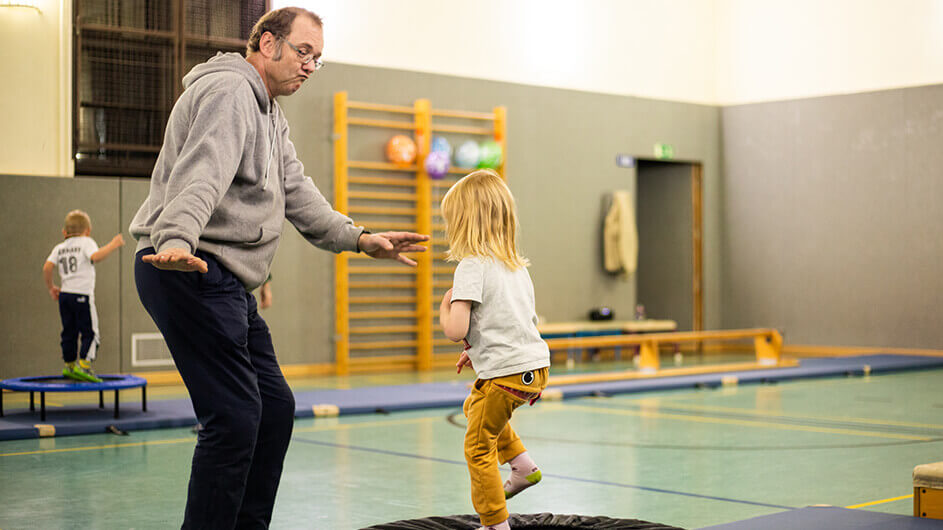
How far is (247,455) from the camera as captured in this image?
247 centimetres

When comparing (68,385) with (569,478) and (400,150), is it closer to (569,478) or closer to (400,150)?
(569,478)

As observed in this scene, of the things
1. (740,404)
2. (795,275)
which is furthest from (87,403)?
(795,275)

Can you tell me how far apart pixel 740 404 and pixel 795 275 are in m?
5.02

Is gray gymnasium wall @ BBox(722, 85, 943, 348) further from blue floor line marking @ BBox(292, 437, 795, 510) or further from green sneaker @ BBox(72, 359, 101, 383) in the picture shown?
green sneaker @ BBox(72, 359, 101, 383)

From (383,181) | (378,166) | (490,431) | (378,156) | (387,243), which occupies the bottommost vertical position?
(490,431)

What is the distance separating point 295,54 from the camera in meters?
2.64

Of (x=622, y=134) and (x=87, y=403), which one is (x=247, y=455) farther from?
(x=622, y=134)

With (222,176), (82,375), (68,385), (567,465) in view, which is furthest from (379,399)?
(222,176)

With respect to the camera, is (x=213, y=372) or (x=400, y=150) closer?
(x=213, y=372)

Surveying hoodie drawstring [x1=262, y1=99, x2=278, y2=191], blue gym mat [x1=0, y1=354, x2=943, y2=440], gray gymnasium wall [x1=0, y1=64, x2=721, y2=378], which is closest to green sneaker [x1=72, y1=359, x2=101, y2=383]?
blue gym mat [x1=0, y1=354, x2=943, y2=440]

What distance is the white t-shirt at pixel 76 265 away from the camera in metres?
6.93

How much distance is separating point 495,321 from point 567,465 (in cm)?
209

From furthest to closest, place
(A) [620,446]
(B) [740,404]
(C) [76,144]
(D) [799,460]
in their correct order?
(C) [76,144]
(B) [740,404]
(A) [620,446]
(D) [799,460]

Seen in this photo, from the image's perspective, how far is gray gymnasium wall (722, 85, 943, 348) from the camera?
1148cm
